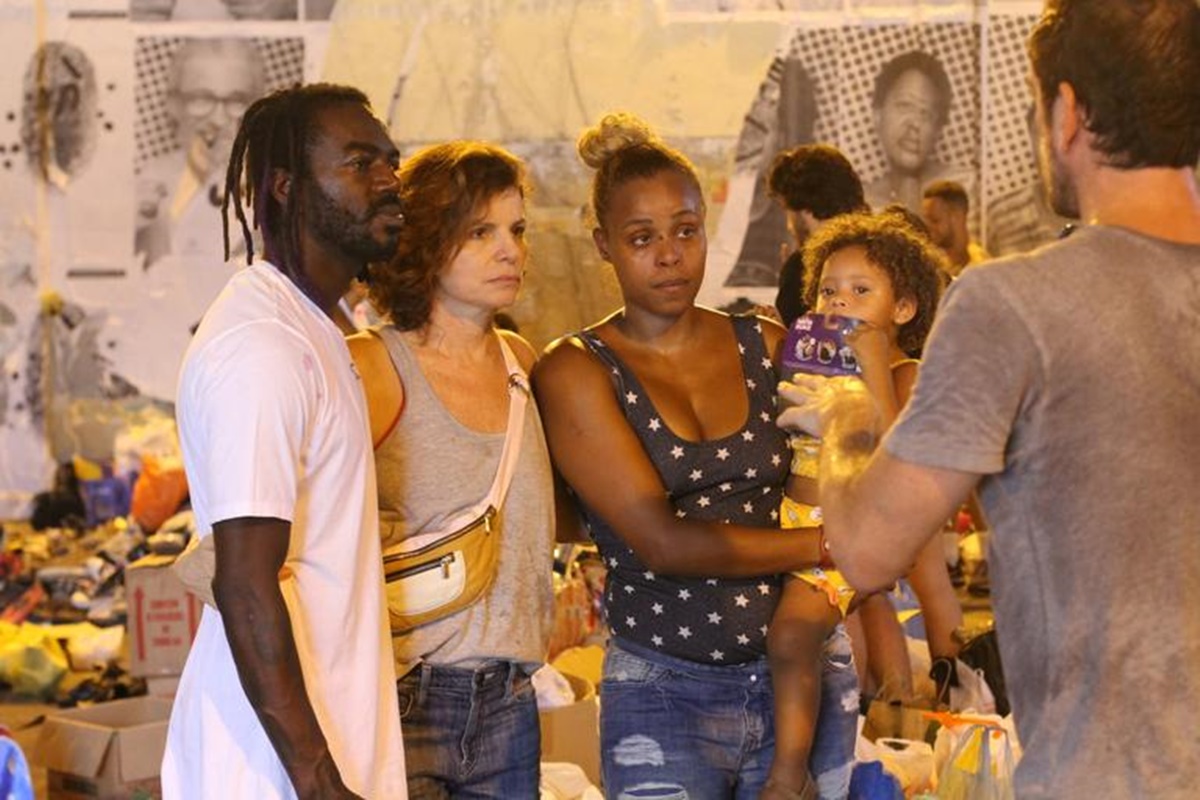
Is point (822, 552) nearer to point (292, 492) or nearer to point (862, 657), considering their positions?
point (292, 492)

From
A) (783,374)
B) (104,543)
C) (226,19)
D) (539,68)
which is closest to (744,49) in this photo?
(539,68)

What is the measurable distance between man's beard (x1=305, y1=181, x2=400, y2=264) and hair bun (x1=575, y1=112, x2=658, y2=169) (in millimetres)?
685

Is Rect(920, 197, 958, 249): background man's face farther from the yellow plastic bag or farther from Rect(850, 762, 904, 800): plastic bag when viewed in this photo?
Rect(850, 762, 904, 800): plastic bag

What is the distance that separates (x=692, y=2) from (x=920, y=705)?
553 cm

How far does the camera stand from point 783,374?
10.8 feet

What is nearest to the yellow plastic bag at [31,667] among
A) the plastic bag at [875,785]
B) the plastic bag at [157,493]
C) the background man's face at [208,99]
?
the plastic bag at [157,493]

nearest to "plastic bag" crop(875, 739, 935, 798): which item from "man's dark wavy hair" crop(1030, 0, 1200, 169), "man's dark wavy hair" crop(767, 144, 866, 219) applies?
"man's dark wavy hair" crop(767, 144, 866, 219)

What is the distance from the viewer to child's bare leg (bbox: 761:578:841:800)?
316cm

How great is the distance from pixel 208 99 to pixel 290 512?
26.1 feet

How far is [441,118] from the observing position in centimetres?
1002

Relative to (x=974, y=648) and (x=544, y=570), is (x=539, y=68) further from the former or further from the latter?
(x=544, y=570)

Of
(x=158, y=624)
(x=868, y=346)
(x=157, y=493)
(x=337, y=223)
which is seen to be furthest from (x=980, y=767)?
(x=157, y=493)

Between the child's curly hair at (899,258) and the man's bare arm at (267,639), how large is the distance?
170 cm

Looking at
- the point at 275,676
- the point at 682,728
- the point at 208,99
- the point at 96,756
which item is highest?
the point at 208,99
